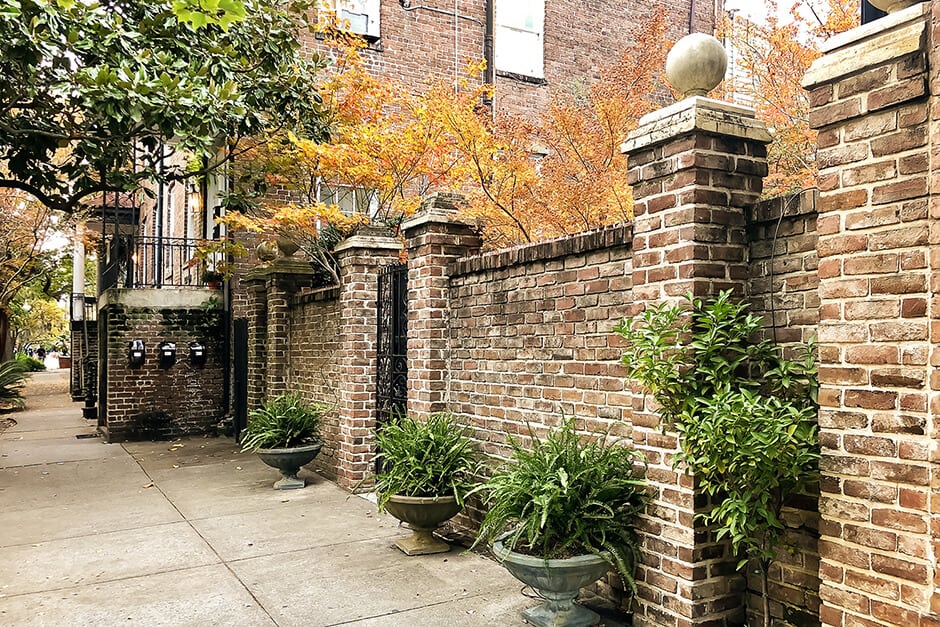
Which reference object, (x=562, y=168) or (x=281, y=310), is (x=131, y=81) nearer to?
(x=281, y=310)

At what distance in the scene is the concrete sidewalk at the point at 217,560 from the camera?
4.21 m

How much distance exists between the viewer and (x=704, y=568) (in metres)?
3.44

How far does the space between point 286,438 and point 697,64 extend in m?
5.90

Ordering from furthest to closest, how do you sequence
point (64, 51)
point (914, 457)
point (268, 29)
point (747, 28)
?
1. point (747, 28)
2. point (268, 29)
3. point (64, 51)
4. point (914, 457)

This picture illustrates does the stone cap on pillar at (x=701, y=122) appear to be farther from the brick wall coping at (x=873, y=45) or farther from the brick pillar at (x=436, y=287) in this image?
the brick pillar at (x=436, y=287)

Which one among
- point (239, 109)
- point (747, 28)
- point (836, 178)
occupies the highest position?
point (747, 28)

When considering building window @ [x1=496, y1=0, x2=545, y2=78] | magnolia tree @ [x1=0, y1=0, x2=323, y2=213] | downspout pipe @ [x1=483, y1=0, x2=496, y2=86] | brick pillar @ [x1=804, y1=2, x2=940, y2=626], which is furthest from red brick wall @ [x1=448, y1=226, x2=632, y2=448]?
building window @ [x1=496, y1=0, x2=545, y2=78]

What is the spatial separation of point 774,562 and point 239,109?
21.7 ft

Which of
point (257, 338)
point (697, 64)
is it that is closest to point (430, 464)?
point (697, 64)

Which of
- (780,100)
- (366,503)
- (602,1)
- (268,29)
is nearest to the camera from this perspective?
(366,503)

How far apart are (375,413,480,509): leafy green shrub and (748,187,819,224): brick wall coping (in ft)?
9.16

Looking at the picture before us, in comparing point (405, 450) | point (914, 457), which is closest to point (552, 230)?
point (405, 450)

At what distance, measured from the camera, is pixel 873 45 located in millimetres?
2686

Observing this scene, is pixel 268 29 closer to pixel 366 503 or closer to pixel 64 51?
pixel 64 51
